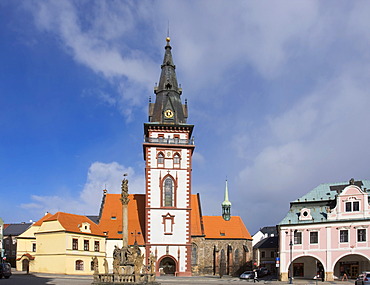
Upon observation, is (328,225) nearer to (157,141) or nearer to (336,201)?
(336,201)

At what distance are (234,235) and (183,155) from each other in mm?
16644

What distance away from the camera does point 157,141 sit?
167 feet

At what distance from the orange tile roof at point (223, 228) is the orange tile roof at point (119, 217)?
35.8 feet

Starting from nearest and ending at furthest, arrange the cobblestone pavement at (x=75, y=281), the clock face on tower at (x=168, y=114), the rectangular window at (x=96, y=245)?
the cobblestone pavement at (x=75, y=281) < the rectangular window at (x=96, y=245) < the clock face on tower at (x=168, y=114)

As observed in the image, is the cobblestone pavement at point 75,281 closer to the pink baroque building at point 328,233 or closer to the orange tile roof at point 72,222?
the pink baroque building at point 328,233

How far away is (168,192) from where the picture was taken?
4978cm

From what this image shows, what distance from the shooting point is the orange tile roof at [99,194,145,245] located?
168 feet

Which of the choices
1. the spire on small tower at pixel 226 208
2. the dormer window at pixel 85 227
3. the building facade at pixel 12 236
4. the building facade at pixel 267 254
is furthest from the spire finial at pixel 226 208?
the building facade at pixel 12 236

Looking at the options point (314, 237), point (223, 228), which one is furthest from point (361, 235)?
point (223, 228)

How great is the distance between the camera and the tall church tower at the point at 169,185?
4866cm

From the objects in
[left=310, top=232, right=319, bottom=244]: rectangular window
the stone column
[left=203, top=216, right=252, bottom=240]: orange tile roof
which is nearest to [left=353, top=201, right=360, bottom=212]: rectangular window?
[left=310, top=232, right=319, bottom=244]: rectangular window

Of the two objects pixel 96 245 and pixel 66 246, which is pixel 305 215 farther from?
pixel 66 246

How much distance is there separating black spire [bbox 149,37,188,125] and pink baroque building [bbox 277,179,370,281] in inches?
704

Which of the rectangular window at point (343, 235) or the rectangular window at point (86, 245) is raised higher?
the rectangular window at point (343, 235)
